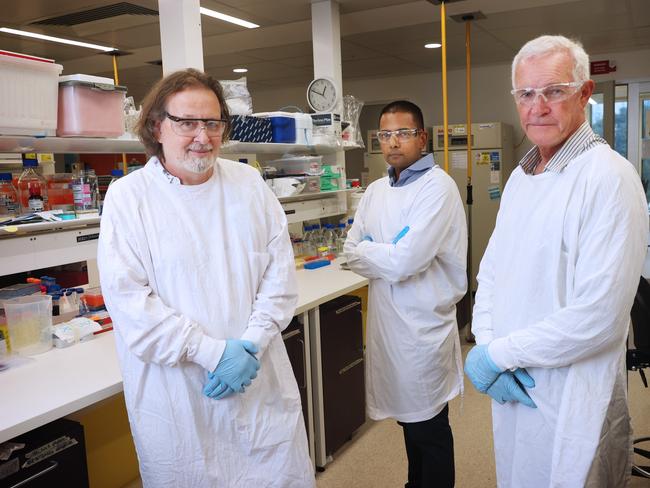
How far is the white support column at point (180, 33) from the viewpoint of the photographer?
268 cm

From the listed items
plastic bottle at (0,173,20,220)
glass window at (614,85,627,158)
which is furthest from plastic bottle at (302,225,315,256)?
glass window at (614,85,627,158)

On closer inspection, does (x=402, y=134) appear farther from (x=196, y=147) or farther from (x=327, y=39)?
(x=327, y=39)

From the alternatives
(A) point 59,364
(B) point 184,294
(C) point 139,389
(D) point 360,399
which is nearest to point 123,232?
(B) point 184,294

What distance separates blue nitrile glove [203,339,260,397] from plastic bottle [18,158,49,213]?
100 centimetres

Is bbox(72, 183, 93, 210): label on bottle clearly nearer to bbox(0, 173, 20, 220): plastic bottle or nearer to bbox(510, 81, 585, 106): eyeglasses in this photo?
bbox(0, 173, 20, 220): plastic bottle

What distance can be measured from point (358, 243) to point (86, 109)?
1.13 m

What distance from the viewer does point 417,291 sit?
7.30ft

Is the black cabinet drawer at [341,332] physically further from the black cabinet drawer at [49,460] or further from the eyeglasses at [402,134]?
the black cabinet drawer at [49,460]

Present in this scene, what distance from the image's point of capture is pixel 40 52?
5160 mm

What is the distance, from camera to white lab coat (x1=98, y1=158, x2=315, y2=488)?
150cm

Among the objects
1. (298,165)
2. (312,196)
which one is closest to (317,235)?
(312,196)

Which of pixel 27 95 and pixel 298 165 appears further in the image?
pixel 298 165

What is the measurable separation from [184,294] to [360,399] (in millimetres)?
1680

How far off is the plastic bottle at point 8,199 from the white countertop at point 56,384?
0.49 m
